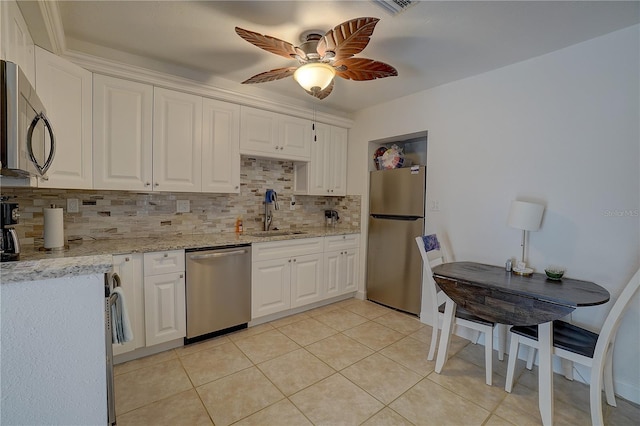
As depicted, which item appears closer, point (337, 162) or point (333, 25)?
point (333, 25)

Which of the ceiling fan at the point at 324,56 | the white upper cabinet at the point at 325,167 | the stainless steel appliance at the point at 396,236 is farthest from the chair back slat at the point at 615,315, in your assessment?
Answer: the white upper cabinet at the point at 325,167

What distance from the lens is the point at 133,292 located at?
214cm

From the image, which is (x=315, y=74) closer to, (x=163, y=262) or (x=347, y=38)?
(x=347, y=38)

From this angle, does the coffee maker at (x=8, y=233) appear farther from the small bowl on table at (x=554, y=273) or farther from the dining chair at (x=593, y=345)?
the small bowl on table at (x=554, y=273)

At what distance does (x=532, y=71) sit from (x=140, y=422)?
11.8 ft

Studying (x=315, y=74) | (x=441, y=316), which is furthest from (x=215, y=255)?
(x=441, y=316)

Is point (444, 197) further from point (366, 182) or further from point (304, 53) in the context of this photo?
point (304, 53)

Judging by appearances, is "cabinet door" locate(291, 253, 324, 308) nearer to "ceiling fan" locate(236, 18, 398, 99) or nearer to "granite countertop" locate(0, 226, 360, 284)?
"granite countertop" locate(0, 226, 360, 284)

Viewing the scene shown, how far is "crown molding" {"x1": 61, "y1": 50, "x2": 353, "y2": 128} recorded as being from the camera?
6.79 ft

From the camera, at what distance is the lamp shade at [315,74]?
1.86m

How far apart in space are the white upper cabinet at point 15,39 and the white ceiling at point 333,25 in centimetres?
33

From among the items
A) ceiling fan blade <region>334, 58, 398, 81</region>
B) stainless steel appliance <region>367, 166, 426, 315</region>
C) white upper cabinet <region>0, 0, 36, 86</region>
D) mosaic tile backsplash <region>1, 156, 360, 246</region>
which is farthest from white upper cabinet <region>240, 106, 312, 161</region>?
white upper cabinet <region>0, 0, 36, 86</region>

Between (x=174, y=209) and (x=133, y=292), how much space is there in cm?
89

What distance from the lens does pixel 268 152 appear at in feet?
10.0
